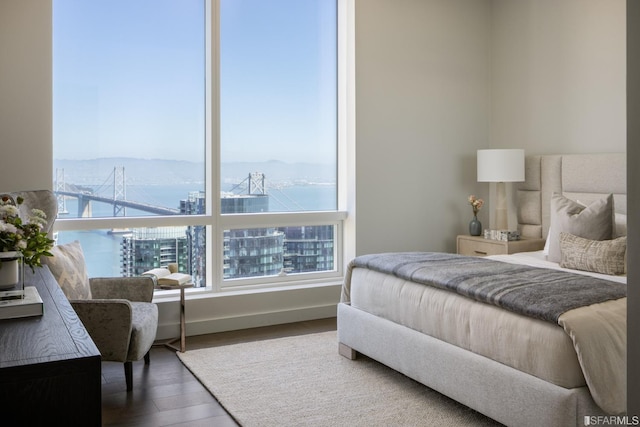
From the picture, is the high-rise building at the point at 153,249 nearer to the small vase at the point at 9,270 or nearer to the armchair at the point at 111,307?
the armchair at the point at 111,307

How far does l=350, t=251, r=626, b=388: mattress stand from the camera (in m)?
2.39

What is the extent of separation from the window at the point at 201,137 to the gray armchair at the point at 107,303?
2.08 feet

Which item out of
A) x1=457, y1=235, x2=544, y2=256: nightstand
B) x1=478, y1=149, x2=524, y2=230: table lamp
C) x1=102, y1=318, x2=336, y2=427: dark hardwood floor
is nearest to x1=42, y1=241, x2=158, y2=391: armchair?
x1=102, y1=318, x2=336, y2=427: dark hardwood floor

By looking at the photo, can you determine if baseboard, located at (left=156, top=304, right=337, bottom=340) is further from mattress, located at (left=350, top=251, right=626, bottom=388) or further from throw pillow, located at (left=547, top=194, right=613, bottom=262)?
throw pillow, located at (left=547, top=194, right=613, bottom=262)

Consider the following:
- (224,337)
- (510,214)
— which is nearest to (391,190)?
(510,214)

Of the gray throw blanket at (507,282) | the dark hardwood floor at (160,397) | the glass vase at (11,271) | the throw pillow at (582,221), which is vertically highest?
the throw pillow at (582,221)

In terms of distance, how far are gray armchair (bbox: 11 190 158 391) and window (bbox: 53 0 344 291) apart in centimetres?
64

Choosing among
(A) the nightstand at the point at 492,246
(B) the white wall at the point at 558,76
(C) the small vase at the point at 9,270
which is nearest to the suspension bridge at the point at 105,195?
(C) the small vase at the point at 9,270

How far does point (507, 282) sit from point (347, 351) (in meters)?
1.34

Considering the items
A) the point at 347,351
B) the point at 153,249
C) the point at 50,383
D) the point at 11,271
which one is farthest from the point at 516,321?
the point at 153,249

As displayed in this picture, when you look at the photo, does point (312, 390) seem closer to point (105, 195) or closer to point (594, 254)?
point (594, 254)

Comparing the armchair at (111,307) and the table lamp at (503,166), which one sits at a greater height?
the table lamp at (503,166)

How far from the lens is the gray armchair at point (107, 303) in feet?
10.5

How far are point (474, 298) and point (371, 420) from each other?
0.77 metres
